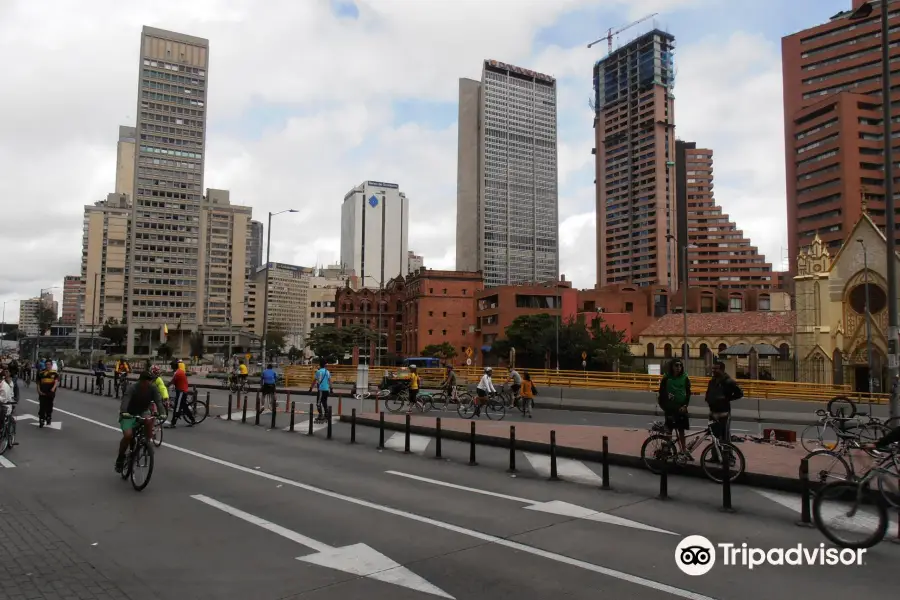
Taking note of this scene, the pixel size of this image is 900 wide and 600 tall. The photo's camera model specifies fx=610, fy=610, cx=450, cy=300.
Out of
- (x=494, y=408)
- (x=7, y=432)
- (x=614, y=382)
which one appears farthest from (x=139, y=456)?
(x=614, y=382)

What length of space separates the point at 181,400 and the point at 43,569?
507 inches

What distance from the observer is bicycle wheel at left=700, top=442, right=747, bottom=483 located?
32.6ft

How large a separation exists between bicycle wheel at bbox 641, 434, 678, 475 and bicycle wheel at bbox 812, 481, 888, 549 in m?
3.41

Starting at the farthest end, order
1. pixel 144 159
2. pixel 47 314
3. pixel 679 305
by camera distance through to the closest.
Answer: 1. pixel 47 314
2. pixel 144 159
3. pixel 679 305

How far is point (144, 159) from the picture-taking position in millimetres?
129000

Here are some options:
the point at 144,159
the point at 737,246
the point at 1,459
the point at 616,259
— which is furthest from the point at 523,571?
the point at 737,246

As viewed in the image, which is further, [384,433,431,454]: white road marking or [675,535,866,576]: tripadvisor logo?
[384,433,431,454]: white road marking

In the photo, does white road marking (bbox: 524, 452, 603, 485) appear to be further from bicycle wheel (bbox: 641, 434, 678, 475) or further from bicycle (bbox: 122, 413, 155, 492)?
bicycle (bbox: 122, 413, 155, 492)

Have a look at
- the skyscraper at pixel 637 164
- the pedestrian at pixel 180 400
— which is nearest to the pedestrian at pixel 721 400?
the pedestrian at pixel 180 400

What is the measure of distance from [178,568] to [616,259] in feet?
553

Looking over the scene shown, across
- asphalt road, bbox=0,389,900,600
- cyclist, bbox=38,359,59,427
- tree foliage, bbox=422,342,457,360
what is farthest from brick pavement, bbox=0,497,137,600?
tree foliage, bbox=422,342,457,360

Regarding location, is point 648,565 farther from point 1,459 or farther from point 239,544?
point 1,459

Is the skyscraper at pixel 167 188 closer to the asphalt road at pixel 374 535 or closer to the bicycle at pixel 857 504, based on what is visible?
the asphalt road at pixel 374 535

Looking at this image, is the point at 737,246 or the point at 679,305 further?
the point at 737,246
